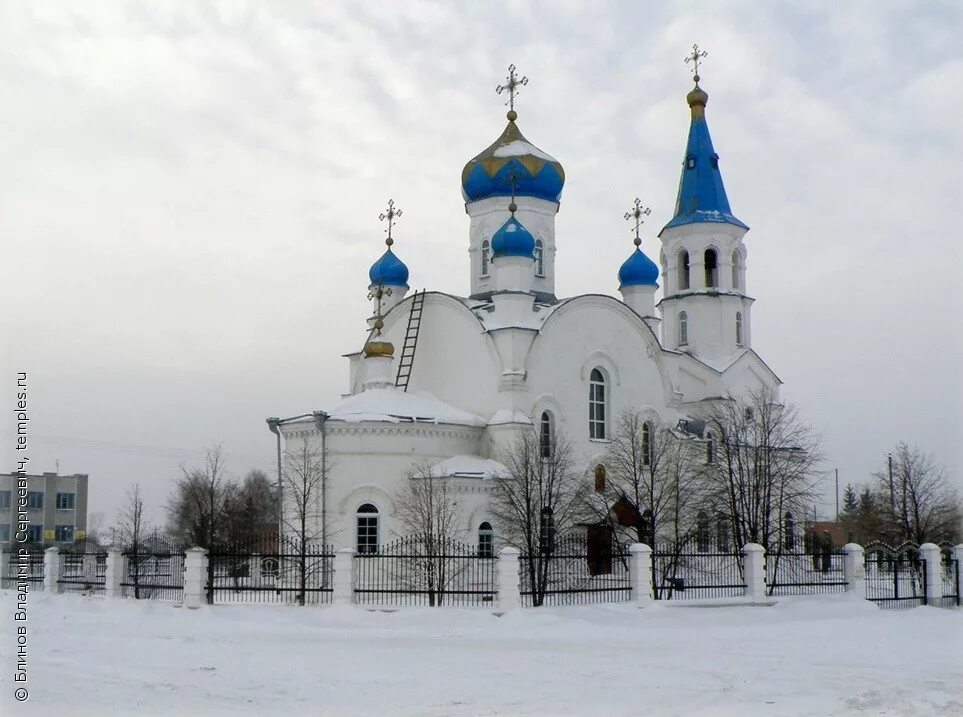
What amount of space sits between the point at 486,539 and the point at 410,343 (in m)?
5.83

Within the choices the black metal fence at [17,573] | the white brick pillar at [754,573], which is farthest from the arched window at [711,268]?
the black metal fence at [17,573]

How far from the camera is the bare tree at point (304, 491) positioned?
72.9 feet

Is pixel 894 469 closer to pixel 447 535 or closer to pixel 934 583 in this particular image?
pixel 934 583

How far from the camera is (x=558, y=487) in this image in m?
22.1

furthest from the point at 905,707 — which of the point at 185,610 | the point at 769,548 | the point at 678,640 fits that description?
the point at 769,548

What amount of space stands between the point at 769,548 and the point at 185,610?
1326cm

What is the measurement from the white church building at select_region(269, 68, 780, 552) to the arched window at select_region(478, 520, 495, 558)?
0.06 meters

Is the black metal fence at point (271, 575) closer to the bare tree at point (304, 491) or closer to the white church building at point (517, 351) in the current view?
the bare tree at point (304, 491)

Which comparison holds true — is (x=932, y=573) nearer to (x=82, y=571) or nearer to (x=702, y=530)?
(x=702, y=530)

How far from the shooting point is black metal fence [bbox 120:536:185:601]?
1866 centimetres

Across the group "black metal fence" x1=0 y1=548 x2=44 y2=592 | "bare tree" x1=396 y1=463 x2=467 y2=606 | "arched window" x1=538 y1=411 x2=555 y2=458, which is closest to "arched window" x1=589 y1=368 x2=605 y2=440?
"arched window" x1=538 y1=411 x2=555 y2=458

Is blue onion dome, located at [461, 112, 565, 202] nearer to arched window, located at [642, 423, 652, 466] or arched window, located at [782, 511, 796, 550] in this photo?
arched window, located at [642, 423, 652, 466]

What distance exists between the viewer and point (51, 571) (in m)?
21.3

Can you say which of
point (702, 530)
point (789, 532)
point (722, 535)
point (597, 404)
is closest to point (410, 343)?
point (597, 404)
